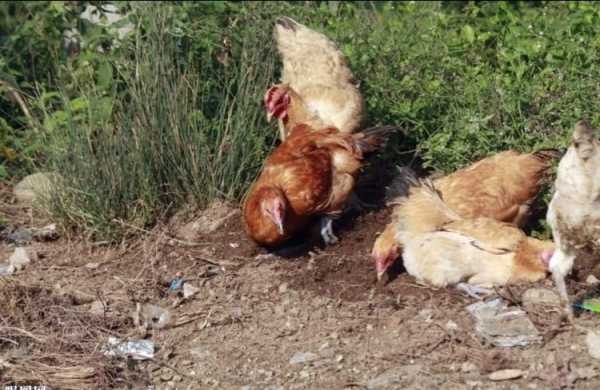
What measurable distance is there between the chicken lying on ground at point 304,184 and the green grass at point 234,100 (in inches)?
16.0

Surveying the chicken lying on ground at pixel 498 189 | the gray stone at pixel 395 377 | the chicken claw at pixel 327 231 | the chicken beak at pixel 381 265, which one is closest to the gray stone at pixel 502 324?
the gray stone at pixel 395 377

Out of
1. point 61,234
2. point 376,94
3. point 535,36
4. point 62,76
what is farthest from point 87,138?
point 535,36

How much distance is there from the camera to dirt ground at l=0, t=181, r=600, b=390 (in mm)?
4910

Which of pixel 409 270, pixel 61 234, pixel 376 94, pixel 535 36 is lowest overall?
pixel 61 234

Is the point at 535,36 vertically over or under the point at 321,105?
over

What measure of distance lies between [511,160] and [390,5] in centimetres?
304

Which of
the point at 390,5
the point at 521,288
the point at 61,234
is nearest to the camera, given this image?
the point at 521,288

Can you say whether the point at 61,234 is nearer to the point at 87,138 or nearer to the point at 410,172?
the point at 87,138

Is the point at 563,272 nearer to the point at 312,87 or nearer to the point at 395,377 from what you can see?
the point at 395,377

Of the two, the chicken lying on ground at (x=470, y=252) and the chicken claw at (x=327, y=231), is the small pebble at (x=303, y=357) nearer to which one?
the chicken lying on ground at (x=470, y=252)

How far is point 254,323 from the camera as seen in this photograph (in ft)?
18.1

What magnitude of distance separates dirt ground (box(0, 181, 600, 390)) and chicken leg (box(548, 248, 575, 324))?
0.30ft

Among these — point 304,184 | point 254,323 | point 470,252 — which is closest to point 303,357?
point 254,323

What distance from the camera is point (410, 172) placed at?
6.48 metres
